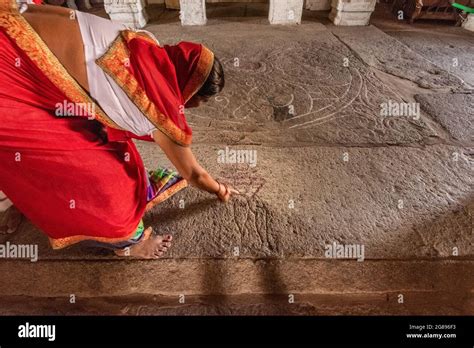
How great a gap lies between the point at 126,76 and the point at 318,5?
5.65 m

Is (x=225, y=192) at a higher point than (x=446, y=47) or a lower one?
lower

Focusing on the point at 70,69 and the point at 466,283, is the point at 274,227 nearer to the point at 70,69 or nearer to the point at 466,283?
the point at 466,283

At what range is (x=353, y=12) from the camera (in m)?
4.86

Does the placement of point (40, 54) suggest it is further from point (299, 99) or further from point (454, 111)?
point (454, 111)

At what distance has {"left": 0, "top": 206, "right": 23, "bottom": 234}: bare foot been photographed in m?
1.83

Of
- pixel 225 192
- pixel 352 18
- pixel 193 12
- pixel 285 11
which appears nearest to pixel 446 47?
pixel 352 18

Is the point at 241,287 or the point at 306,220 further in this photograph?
the point at 306,220

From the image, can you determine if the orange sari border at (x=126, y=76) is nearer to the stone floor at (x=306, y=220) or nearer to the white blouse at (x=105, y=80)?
the white blouse at (x=105, y=80)

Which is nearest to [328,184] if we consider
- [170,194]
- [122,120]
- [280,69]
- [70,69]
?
[170,194]

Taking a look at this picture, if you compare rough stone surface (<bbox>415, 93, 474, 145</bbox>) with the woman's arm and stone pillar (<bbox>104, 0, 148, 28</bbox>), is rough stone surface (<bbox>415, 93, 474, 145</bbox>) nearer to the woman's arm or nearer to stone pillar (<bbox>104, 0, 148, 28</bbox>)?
the woman's arm

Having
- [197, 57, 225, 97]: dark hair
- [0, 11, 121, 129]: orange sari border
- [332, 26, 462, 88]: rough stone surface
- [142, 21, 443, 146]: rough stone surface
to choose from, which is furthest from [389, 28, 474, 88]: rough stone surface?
[0, 11, 121, 129]: orange sari border

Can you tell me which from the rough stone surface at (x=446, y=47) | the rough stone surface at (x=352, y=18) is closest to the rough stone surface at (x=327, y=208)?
the rough stone surface at (x=446, y=47)

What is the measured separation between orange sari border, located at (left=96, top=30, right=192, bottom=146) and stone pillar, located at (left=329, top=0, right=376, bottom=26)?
4.69 meters

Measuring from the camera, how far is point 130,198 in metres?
1.50
